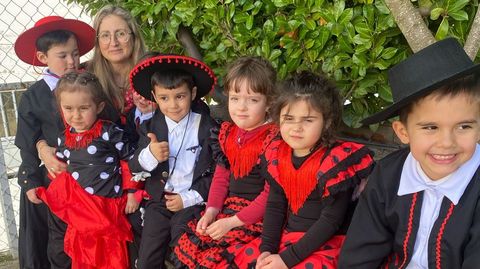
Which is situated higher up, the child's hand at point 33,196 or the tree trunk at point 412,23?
the tree trunk at point 412,23

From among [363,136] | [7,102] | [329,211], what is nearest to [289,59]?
[363,136]

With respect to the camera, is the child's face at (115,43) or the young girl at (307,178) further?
the child's face at (115,43)

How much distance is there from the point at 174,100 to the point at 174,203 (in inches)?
21.4

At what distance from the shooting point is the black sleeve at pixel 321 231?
202 centimetres

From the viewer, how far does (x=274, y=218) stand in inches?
86.5

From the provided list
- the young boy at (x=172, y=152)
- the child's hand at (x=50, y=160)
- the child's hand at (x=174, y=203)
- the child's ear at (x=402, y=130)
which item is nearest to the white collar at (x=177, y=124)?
the young boy at (x=172, y=152)

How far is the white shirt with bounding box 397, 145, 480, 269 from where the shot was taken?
1.63 metres

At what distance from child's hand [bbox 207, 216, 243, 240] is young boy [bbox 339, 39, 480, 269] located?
654 mm

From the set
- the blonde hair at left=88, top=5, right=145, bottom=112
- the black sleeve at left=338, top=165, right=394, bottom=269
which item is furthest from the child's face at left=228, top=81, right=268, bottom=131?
the blonde hair at left=88, top=5, right=145, bottom=112

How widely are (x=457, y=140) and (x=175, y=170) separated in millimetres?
1518

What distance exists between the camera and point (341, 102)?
220cm

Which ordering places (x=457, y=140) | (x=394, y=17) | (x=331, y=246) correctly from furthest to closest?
(x=331, y=246)
(x=394, y=17)
(x=457, y=140)

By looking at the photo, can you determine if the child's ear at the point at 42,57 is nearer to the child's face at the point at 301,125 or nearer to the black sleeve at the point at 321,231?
the child's face at the point at 301,125

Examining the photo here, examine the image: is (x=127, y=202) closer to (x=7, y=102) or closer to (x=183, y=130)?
(x=183, y=130)
